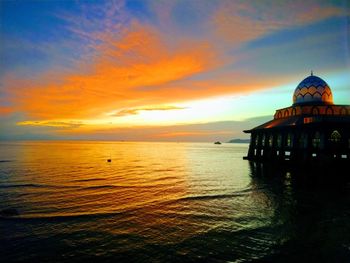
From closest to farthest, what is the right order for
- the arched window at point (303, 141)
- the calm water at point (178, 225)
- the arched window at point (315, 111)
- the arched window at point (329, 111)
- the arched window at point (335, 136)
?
Answer: the calm water at point (178, 225) → the arched window at point (335, 136) → the arched window at point (303, 141) → the arched window at point (329, 111) → the arched window at point (315, 111)

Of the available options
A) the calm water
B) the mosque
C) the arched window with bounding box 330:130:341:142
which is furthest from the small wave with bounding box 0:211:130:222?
the arched window with bounding box 330:130:341:142

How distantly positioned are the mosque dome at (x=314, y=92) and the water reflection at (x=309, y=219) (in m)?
16.8

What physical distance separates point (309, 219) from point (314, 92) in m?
31.1

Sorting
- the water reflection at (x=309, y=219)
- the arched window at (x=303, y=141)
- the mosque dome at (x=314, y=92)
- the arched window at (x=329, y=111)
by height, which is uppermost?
the mosque dome at (x=314, y=92)

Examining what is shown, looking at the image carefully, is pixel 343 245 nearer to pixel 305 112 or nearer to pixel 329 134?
pixel 329 134

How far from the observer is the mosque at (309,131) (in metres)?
29.4

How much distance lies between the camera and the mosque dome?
3906 cm

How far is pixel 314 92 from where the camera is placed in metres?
39.2

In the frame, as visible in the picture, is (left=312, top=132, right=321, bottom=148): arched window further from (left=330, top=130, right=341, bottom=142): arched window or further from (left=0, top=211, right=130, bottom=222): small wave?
(left=0, top=211, right=130, bottom=222): small wave

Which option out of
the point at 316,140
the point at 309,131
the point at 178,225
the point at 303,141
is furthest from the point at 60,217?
the point at 316,140

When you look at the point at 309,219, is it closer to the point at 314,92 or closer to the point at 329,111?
the point at 329,111

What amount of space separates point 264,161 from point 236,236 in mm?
33457

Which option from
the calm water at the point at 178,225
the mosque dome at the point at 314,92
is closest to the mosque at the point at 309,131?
the mosque dome at the point at 314,92

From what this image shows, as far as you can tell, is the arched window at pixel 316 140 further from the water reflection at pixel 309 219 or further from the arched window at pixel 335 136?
the water reflection at pixel 309 219
